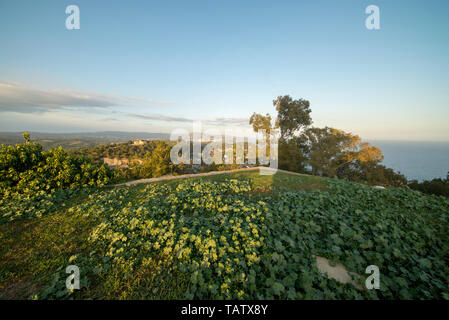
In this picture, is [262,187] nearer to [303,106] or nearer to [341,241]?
[341,241]

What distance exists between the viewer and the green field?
2189mm

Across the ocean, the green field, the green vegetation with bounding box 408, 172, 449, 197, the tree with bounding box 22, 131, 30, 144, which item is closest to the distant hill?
the tree with bounding box 22, 131, 30, 144

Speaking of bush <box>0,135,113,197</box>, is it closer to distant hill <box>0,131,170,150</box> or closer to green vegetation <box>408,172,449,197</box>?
distant hill <box>0,131,170,150</box>

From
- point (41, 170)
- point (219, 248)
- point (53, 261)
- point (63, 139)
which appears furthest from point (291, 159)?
point (63, 139)

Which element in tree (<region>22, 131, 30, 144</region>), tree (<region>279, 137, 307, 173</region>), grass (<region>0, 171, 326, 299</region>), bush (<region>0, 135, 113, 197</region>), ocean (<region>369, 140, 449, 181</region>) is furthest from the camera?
ocean (<region>369, 140, 449, 181</region>)

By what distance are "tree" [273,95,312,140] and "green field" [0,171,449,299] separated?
18.5 m

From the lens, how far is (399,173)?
788 inches

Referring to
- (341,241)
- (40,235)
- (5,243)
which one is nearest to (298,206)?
(341,241)

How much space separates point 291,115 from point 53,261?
79.3ft

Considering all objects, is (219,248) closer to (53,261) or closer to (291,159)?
(53,261)

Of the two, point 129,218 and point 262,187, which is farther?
point 262,187

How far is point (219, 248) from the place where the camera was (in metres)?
2.73

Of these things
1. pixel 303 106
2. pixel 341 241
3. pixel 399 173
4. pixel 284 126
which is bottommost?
pixel 399 173

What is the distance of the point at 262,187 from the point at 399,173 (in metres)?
24.9
